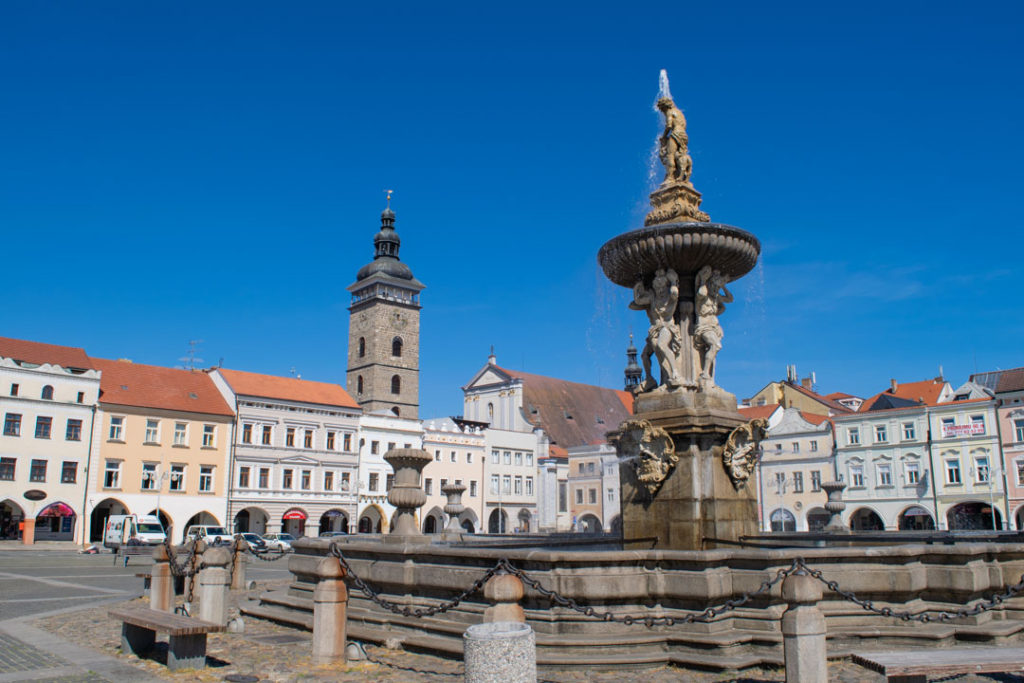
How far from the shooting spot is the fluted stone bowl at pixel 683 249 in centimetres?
1080

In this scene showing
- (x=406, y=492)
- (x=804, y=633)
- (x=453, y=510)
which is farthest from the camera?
(x=453, y=510)

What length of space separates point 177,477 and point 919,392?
46.0 m

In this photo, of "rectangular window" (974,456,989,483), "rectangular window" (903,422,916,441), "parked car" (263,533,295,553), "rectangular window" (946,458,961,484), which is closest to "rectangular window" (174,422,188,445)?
"parked car" (263,533,295,553)

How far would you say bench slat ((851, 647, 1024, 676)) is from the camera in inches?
215

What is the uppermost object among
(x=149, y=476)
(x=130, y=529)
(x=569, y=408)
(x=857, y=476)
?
(x=569, y=408)

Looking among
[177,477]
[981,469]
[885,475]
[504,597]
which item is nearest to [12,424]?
[177,477]

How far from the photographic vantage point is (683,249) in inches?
428

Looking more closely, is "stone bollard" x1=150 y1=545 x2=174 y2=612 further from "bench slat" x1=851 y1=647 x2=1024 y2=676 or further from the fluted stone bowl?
"bench slat" x1=851 y1=647 x2=1024 y2=676

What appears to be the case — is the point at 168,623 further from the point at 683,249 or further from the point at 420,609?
the point at 683,249

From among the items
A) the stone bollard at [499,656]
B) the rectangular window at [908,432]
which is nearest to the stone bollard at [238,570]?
the stone bollard at [499,656]

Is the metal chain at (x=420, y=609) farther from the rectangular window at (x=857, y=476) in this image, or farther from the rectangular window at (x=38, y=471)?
the rectangular window at (x=857, y=476)

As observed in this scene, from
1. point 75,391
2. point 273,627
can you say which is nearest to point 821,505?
point 75,391

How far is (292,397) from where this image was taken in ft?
168

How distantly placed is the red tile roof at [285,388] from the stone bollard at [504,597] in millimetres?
44206
